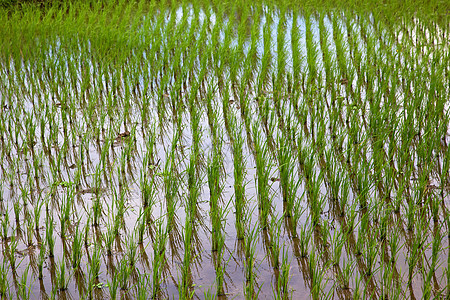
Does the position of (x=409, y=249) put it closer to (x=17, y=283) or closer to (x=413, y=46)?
(x=17, y=283)

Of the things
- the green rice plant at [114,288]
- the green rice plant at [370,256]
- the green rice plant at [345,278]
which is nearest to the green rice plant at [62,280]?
the green rice plant at [114,288]

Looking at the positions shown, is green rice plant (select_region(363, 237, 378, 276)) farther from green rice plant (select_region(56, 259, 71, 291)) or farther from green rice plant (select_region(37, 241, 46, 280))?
green rice plant (select_region(37, 241, 46, 280))

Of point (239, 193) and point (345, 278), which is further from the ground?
point (239, 193)

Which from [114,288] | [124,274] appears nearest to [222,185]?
[124,274]

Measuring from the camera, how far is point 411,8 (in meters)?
6.90

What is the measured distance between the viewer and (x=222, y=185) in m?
3.02

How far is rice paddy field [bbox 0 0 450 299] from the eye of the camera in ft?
7.07

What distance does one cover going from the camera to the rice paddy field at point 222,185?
2.16 meters

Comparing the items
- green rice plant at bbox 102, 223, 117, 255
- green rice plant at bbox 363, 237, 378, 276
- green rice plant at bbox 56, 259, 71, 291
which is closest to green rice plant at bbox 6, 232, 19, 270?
green rice plant at bbox 56, 259, 71, 291

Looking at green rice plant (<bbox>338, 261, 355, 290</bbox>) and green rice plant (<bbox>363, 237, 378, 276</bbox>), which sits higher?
green rice plant (<bbox>363, 237, 378, 276</bbox>)

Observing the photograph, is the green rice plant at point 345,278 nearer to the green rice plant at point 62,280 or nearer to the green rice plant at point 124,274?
the green rice plant at point 124,274

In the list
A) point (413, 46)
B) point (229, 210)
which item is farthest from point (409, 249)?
point (413, 46)

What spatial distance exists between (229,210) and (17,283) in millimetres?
1087

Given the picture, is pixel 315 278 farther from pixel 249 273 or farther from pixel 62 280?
pixel 62 280
